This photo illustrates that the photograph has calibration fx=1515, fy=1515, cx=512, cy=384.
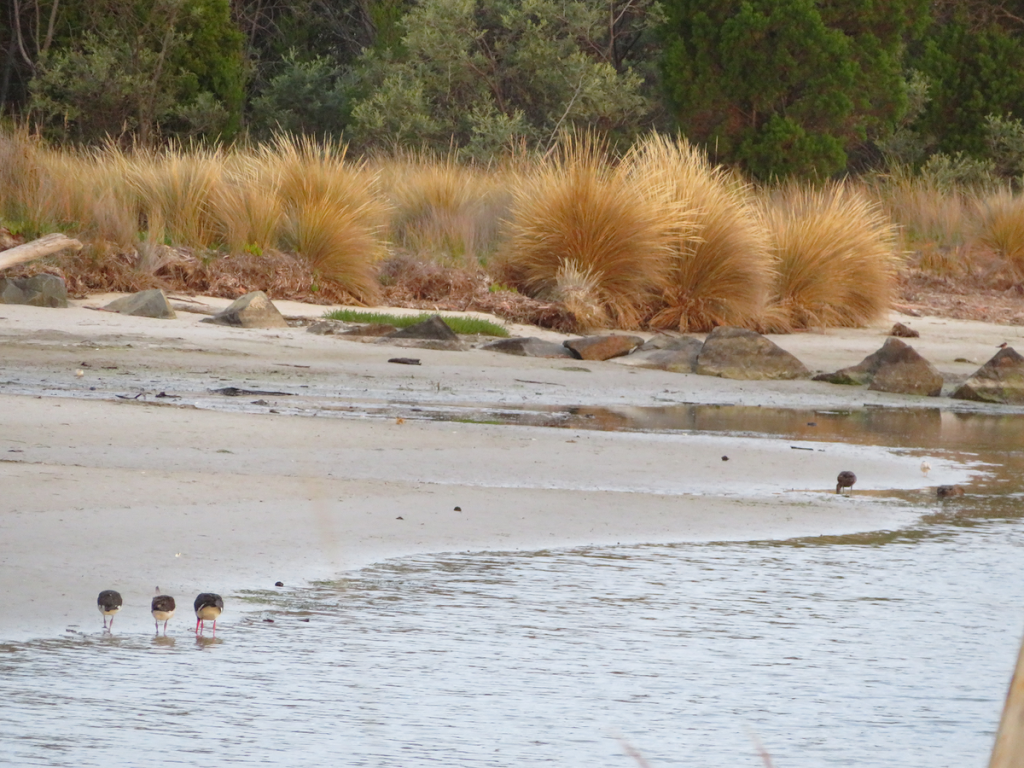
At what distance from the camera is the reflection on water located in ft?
9.83

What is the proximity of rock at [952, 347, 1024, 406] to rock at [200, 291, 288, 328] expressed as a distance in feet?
16.7

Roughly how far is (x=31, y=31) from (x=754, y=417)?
65.6ft

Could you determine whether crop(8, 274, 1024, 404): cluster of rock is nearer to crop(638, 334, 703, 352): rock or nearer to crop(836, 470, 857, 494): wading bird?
crop(638, 334, 703, 352): rock

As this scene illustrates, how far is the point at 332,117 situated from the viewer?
27.7 meters

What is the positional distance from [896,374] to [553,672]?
771cm

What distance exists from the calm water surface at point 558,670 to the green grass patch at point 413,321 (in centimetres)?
734

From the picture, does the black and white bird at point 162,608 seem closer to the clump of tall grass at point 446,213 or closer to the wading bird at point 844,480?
the wading bird at point 844,480

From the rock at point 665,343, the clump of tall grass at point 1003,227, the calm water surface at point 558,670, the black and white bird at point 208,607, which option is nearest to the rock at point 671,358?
the rock at point 665,343

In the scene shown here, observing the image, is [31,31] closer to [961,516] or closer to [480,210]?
[480,210]

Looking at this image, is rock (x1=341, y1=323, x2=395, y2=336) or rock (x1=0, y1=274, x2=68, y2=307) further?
rock (x1=341, y1=323, x2=395, y2=336)

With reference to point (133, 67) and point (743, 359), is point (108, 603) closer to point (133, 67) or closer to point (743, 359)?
point (743, 359)

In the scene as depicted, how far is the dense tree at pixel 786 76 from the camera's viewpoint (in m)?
22.8

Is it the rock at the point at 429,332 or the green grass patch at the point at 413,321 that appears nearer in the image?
the rock at the point at 429,332

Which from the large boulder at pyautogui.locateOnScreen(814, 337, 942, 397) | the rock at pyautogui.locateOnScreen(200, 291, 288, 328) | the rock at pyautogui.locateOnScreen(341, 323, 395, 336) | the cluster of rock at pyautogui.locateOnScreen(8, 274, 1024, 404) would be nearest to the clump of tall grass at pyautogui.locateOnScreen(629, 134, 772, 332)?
the cluster of rock at pyautogui.locateOnScreen(8, 274, 1024, 404)
